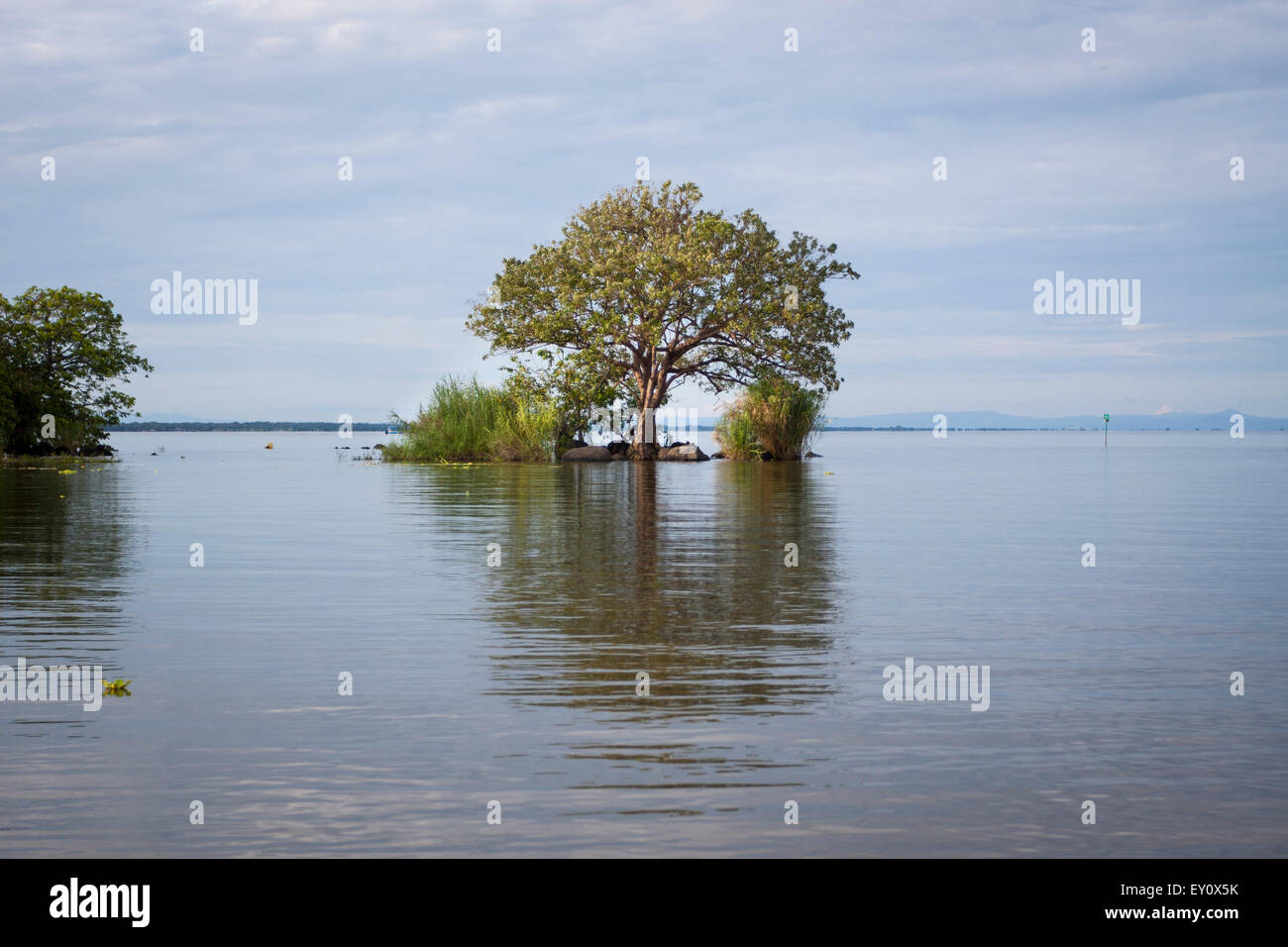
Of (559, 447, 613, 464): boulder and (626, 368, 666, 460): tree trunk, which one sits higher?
(626, 368, 666, 460): tree trunk

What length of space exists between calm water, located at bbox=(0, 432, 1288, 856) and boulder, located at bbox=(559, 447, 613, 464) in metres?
32.7

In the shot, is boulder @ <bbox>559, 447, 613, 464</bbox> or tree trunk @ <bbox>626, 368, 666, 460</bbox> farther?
boulder @ <bbox>559, 447, 613, 464</bbox>

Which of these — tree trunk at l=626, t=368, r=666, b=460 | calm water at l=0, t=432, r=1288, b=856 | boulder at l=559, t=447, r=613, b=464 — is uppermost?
tree trunk at l=626, t=368, r=666, b=460

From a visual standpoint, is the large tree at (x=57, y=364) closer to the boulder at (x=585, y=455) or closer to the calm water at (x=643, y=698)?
the boulder at (x=585, y=455)

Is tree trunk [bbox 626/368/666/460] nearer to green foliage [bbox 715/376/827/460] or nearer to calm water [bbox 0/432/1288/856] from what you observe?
green foliage [bbox 715/376/827/460]

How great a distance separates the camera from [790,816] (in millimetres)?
4922

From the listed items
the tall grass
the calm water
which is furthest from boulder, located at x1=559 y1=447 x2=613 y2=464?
the calm water

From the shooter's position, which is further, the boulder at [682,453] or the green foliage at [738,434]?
the boulder at [682,453]

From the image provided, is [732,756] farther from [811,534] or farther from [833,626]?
[811,534]

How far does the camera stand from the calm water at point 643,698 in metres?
4.86

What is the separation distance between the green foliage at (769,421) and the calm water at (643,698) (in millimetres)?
32520

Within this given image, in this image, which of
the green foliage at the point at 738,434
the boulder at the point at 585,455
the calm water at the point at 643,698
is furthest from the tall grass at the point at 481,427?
the calm water at the point at 643,698

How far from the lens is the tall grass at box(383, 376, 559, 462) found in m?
49.6
